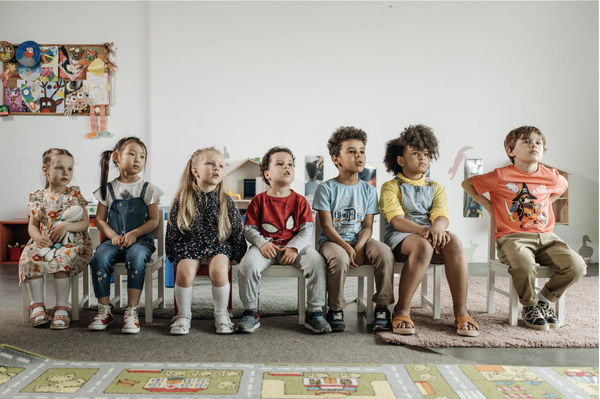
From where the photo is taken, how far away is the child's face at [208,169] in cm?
197

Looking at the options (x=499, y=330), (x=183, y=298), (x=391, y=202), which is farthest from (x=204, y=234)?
(x=499, y=330)

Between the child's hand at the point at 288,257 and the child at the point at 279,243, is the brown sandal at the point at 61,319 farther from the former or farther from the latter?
the child's hand at the point at 288,257

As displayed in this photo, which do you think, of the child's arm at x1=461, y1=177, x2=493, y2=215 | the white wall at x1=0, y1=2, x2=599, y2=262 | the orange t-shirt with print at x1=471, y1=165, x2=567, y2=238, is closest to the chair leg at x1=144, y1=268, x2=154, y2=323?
the child's arm at x1=461, y1=177, x2=493, y2=215

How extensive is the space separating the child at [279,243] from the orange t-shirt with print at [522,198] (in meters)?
0.91

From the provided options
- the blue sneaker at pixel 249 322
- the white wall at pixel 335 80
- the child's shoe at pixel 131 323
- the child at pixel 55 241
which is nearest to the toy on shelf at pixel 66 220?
the child at pixel 55 241

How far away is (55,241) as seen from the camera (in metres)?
2.00

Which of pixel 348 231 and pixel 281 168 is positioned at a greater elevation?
pixel 281 168

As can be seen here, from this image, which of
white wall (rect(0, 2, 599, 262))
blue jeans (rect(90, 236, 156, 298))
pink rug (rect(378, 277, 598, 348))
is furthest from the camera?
white wall (rect(0, 2, 599, 262))

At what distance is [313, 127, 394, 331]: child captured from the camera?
1.87 m

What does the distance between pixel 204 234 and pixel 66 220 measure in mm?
682

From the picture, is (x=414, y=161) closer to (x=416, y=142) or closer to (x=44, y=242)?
(x=416, y=142)

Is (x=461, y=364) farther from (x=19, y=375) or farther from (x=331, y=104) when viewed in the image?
(x=331, y=104)

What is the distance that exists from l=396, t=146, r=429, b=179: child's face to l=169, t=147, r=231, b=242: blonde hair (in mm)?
874

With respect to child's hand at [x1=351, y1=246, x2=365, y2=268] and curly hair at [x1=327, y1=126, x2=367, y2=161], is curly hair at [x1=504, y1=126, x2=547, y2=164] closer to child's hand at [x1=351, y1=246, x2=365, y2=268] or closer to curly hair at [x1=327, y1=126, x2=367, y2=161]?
curly hair at [x1=327, y1=126, x2=367, y2=161]
